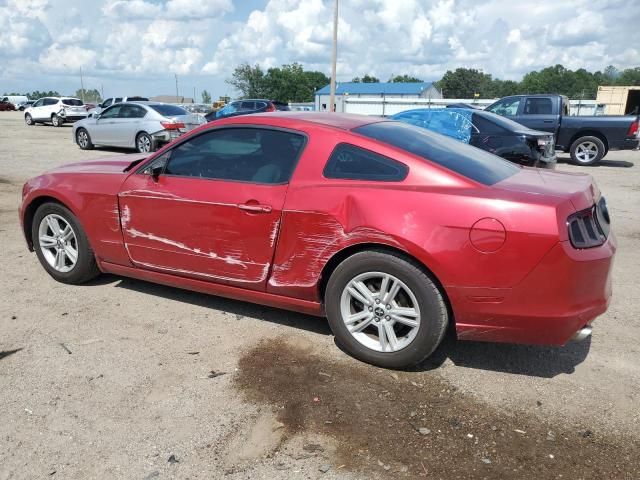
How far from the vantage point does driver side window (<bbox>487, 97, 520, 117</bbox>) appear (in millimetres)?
15234

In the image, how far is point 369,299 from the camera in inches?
134

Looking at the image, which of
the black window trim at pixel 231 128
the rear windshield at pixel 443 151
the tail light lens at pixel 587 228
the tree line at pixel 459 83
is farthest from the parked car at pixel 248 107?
the tree line at pixel 459 83

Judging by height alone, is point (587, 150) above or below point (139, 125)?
below

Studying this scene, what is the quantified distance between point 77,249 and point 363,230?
2.70 meters

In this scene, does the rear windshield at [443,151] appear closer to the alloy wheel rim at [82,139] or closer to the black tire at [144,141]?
the black tire at [144,141]

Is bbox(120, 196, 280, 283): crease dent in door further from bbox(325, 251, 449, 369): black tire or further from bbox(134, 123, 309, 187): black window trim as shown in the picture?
bbox(325, 251, 449, 369): black tire

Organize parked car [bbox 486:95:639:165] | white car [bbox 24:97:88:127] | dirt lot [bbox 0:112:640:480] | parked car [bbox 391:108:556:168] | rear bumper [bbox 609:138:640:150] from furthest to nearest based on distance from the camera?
white car [bbox 24:97:88:127] → parked car [bbox 486:95:639:165] → rear bumper [bbox 609:138:640:150] → parked car [bbox 391:108:556:168] → dirt lot [bbox 0:112:640:480]

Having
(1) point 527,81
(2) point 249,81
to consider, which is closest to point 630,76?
(1) point 527,81

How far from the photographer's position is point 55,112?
29.5 meters

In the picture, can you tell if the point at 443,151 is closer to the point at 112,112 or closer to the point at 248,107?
the point at 112,112

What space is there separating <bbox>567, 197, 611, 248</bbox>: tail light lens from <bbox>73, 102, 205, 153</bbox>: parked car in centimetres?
1318

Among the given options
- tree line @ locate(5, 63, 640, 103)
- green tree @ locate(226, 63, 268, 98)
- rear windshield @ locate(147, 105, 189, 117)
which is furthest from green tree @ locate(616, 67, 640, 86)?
rear windshield @ locate(147, 105, 189, 117)

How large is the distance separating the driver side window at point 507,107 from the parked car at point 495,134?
555cm

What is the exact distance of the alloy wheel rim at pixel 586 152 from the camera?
47.9 feet
